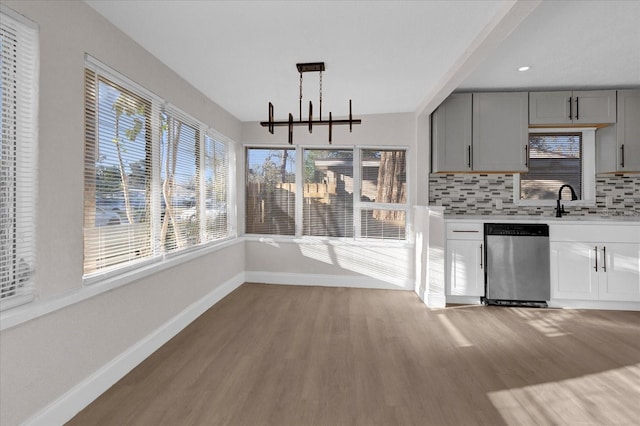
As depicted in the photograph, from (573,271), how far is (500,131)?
1.84 m

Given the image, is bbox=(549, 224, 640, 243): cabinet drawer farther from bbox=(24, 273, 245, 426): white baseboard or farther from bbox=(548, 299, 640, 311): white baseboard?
bbox=(24, 273, 245, 426): white baseboard

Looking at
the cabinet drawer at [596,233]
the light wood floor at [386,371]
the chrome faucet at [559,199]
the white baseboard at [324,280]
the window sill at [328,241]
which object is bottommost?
the light wood floor at [386,371]

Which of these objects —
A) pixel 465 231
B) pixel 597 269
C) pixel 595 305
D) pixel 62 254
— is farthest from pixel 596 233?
pixel 62 254

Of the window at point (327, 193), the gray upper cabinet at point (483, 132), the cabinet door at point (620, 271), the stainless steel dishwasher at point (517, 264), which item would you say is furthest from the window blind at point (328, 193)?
the cabinet door at point (620, 271)

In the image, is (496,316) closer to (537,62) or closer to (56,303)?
(537,62)

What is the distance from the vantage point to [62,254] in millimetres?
1834

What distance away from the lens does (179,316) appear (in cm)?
302

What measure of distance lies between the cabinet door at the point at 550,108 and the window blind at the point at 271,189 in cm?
315

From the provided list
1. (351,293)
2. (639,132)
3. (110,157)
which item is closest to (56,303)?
(110,157)

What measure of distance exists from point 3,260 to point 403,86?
3447 mm

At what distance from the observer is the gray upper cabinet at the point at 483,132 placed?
13.1 ft

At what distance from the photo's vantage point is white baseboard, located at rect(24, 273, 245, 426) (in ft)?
5.60

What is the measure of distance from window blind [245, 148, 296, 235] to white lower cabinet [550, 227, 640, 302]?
132 inches

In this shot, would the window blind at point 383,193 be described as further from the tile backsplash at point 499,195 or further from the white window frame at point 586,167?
the white window frame at point 586,167
